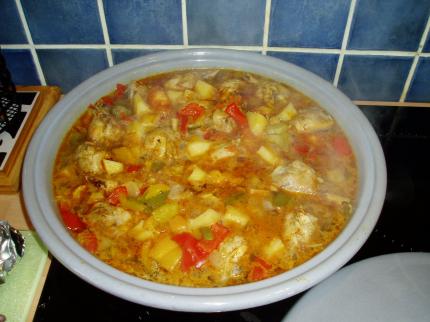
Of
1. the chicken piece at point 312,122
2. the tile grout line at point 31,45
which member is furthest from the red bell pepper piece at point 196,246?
the tile grout line at point 31,45

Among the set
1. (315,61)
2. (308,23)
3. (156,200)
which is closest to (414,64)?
(315,61)

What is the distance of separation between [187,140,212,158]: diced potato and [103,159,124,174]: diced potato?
29 cm

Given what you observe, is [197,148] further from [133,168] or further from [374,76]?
[374,76]

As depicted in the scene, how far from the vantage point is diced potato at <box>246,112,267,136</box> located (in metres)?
1.89

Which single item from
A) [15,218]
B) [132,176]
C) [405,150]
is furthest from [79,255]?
[405,150]

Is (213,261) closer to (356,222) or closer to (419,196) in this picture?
(356,222)

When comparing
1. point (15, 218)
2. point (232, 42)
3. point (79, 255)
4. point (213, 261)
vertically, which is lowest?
point (15, 218)

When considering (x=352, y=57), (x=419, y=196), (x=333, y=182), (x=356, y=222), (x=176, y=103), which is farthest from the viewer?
(x=352, y=57)

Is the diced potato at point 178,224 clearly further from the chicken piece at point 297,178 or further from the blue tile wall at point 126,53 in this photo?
the blue tile wall at point 126,53

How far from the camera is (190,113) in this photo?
1944mm

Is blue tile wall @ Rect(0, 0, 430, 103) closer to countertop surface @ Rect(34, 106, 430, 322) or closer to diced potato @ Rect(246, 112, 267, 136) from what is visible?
countertop surface @ Rect(34, 106, 430, 322)

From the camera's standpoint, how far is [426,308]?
136 centimetres

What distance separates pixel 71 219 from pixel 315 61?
4.66 feet

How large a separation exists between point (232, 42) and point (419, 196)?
1142 millimetres
